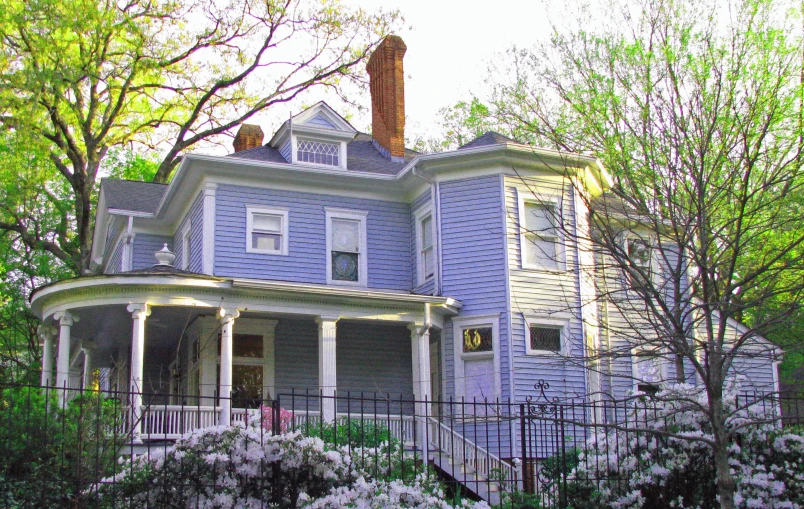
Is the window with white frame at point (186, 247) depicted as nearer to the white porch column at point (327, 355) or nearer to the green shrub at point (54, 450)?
the white porch column at point (327, 355)

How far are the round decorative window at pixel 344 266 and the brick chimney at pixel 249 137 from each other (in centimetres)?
724

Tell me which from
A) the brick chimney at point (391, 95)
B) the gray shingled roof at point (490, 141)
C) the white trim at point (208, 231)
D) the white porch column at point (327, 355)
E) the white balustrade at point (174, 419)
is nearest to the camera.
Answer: the white balustrade at point (174, 419)

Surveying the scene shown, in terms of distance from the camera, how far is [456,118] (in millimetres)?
35156

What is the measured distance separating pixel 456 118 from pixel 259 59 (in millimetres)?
8302

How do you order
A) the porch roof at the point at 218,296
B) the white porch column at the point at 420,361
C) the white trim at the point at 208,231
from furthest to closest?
the white trim at the point at 208,231, the white porch column at the point at 420,361, the porch roof at the point at 218,296

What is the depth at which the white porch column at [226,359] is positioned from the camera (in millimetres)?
15414

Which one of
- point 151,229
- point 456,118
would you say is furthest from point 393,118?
point 456,118

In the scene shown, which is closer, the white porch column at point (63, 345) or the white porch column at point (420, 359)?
the white porch column at point (63, 345)

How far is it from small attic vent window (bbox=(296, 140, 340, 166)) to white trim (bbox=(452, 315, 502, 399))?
4.81 meters

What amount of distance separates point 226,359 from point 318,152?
6.07 metres

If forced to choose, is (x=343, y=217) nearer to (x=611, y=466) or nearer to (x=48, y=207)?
(x=611, y=466)

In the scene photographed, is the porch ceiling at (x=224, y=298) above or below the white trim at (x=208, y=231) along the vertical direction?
below

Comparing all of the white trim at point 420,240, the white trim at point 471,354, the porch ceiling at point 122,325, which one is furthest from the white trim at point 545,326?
the porch ceiling at point 122,325

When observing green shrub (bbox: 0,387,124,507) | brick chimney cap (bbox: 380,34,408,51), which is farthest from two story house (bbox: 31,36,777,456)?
green shrub (bbox: 0,387,124,507)
